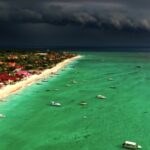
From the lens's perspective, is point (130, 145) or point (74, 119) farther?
point (74, 119)

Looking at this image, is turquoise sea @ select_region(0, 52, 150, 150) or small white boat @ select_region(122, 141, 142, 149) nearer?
small white boat @ select_region(122, 141, 142, 149)

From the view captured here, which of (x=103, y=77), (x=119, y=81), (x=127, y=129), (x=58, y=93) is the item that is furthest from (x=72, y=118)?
(x=103, y=77)

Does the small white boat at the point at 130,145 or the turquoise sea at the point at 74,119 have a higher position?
the small white boat at the point at 130,145

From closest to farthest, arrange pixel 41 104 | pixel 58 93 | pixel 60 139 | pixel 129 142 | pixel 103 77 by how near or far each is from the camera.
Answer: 1. pixel 129 142
2. pixel 60 139
3. pixel 41 104
4. pixel 58 93
5. pixel 103 77

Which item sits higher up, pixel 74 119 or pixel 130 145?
pixel 130 145

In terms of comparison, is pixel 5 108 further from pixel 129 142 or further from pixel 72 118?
pixel 129 142

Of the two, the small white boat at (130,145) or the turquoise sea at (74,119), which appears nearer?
the small white boat at (130,145)

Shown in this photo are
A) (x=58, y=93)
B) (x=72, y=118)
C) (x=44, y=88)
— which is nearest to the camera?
(x=72, y=118)

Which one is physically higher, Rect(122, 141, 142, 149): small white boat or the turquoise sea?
Rect(122, 141, 142, 149): small white boat
